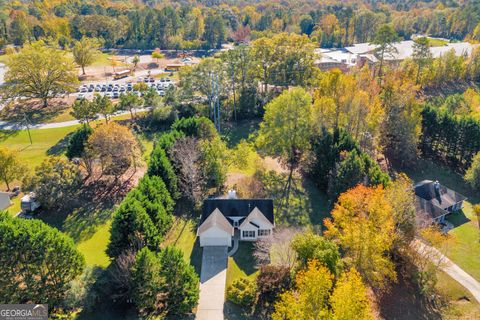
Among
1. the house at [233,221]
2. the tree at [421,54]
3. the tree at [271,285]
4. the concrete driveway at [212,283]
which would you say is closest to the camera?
the concrete driveway at [212,283]

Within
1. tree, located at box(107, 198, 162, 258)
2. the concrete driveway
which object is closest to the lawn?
the concrete driveway

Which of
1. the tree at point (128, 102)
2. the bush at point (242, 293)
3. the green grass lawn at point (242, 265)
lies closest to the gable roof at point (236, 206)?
the green grass lawn at point (242, 265)

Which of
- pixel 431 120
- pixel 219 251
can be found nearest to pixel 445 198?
pixel 431 120

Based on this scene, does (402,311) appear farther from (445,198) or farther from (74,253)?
(74,253)

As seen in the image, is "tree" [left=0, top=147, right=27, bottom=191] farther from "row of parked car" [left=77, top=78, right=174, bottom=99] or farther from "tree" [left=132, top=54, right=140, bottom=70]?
"tree" [left=132, top=54, right=140, bottom=70]

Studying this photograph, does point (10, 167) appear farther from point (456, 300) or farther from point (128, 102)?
point (456, 300)

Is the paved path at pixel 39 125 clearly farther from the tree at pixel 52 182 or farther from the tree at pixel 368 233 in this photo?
the tree at pixel 368 233

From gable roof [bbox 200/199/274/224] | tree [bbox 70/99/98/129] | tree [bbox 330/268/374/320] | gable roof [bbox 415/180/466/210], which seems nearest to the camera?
tree [bbox 330/268/374/320]
